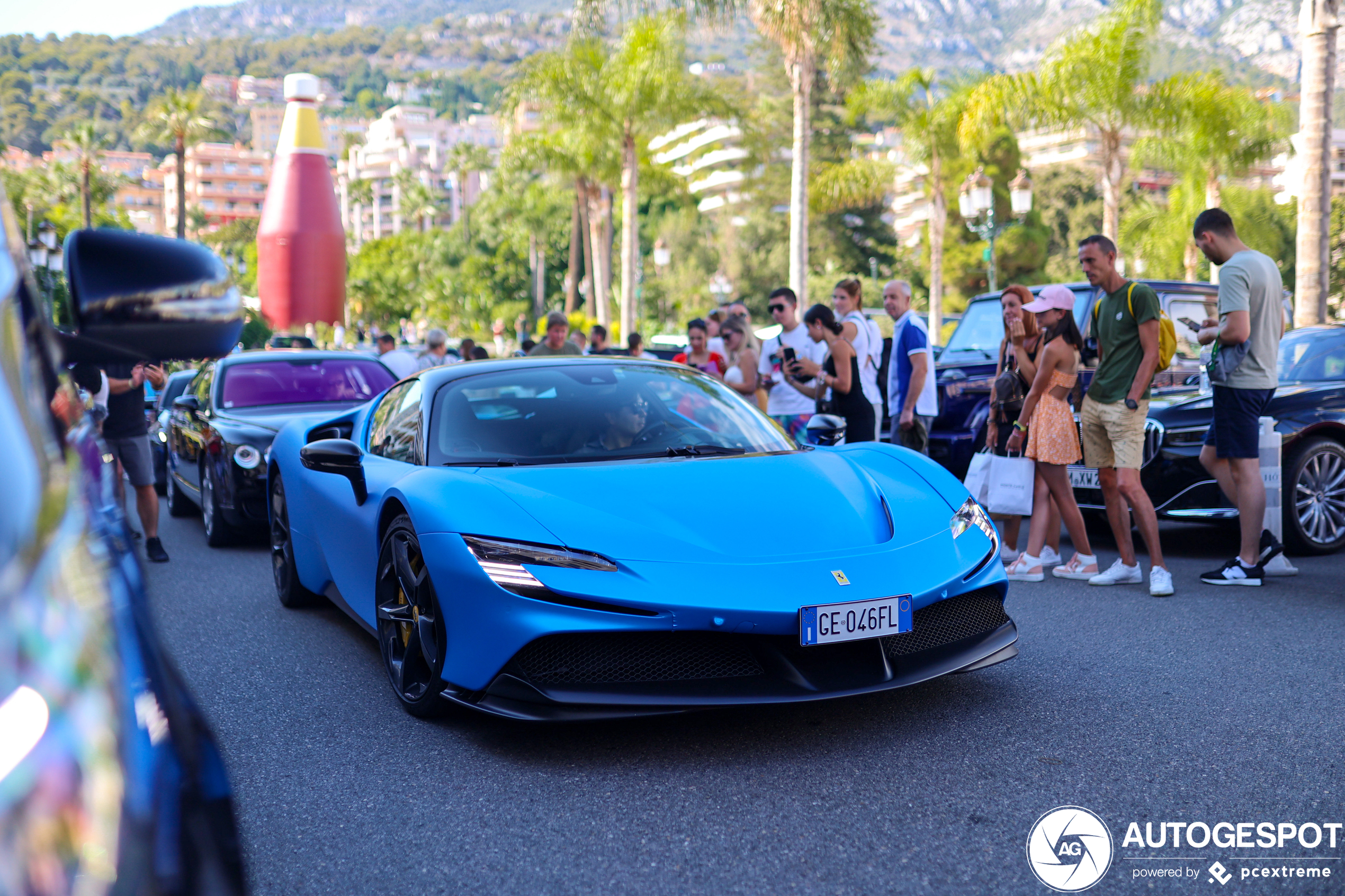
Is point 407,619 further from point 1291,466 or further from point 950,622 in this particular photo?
point 1291,466

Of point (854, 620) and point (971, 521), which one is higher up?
point (971, 521)

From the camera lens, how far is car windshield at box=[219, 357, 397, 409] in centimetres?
920

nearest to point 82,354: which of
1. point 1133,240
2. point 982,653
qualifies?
point 982,653

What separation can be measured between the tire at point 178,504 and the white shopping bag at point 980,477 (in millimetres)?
7018

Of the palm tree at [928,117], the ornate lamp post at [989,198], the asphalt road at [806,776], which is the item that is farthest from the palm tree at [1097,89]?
the asphalt road at [806,776]

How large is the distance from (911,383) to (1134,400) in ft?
7.50

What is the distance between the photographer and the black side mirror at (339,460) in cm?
465

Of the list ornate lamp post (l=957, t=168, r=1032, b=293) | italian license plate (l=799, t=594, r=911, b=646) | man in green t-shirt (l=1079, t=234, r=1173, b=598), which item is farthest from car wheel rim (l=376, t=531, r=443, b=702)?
ornate lamp post (l=957, t=168, r=1032, b=293)

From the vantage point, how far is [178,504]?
421 inches

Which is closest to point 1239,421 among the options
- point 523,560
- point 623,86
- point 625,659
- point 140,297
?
point 625,659

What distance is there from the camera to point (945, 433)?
962 centimetres

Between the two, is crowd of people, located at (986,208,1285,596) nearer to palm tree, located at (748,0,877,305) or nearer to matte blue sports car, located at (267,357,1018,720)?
matte blue sports car, located at (267,357,1018,720)

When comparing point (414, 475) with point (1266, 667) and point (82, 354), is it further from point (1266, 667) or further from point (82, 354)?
point (1266, 667)

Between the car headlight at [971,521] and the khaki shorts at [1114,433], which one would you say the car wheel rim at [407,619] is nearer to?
the car headlight at [971,521]
